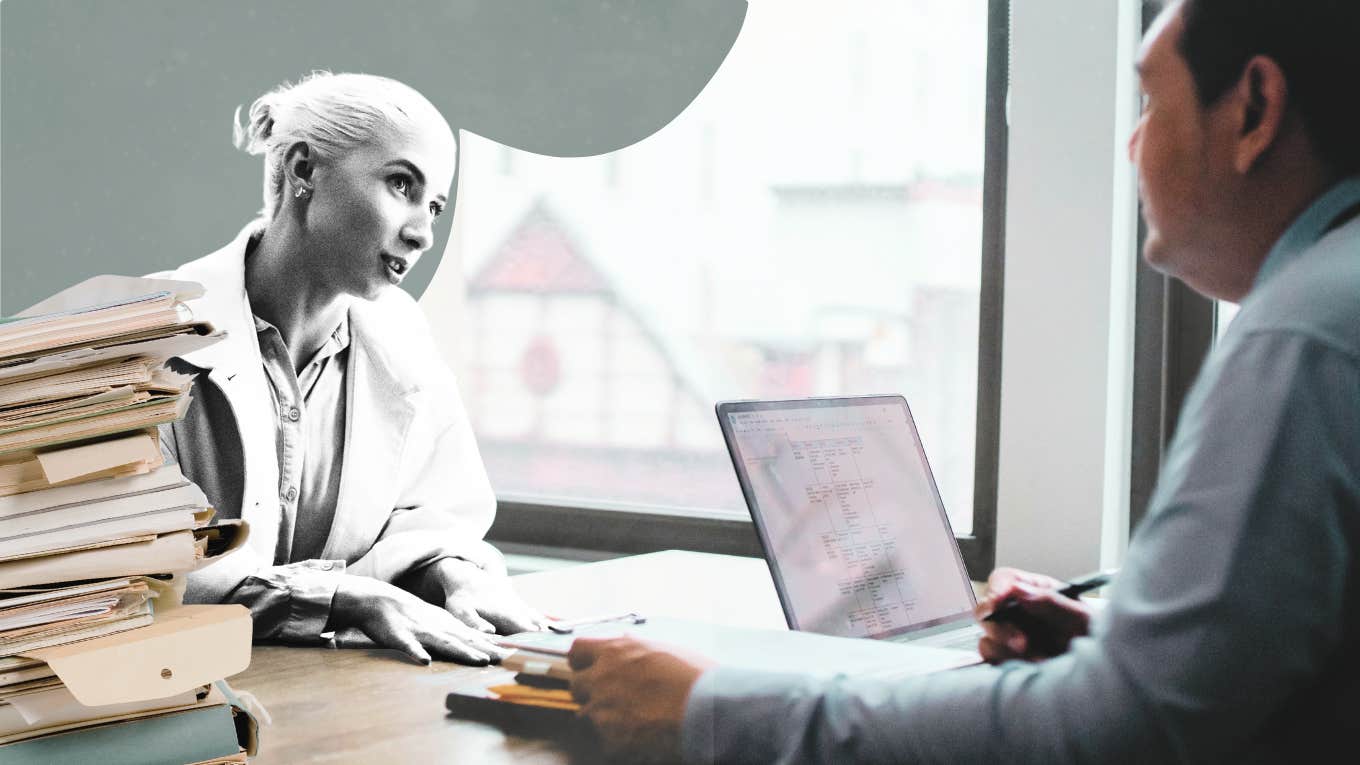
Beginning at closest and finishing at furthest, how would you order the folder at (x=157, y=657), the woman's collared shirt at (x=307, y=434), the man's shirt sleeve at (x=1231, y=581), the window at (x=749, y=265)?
the man's shirt sleeve at (x=1231, y=581)
the folder at (x=157, y=657)
the woman's collared shirt at (x=307, y=434)
the window at (x=749, y=265)

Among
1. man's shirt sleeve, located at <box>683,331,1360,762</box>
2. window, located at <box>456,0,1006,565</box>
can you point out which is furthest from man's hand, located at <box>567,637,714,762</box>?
window, located at <box>456,0,1006,565</box>

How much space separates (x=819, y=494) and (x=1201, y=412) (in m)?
0.70

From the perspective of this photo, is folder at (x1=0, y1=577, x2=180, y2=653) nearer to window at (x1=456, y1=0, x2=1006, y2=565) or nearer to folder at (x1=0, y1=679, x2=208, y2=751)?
folder at (x1=0, y1=679, x2=208, y2=751)

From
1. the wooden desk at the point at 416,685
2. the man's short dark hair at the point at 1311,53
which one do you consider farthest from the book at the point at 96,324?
the man's short dark hair at the point at 1311,53

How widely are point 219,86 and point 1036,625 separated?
214cm

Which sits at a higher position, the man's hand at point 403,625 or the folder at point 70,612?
the folder at point 70,612

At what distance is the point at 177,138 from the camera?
265cm

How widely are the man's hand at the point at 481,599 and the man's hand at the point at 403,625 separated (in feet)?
0.22

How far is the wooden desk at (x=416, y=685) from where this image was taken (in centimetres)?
103

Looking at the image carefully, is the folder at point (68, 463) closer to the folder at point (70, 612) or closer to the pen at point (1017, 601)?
the folder at point (70, 612)

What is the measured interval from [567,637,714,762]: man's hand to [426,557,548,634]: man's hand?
63cm

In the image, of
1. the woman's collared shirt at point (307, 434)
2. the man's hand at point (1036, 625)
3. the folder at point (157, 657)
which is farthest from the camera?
the woman's collared shirt at point (307, 434)

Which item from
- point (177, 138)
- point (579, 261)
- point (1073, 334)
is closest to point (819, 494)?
point (1073, 334)

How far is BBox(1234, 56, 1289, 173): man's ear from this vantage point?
721 millimetres
